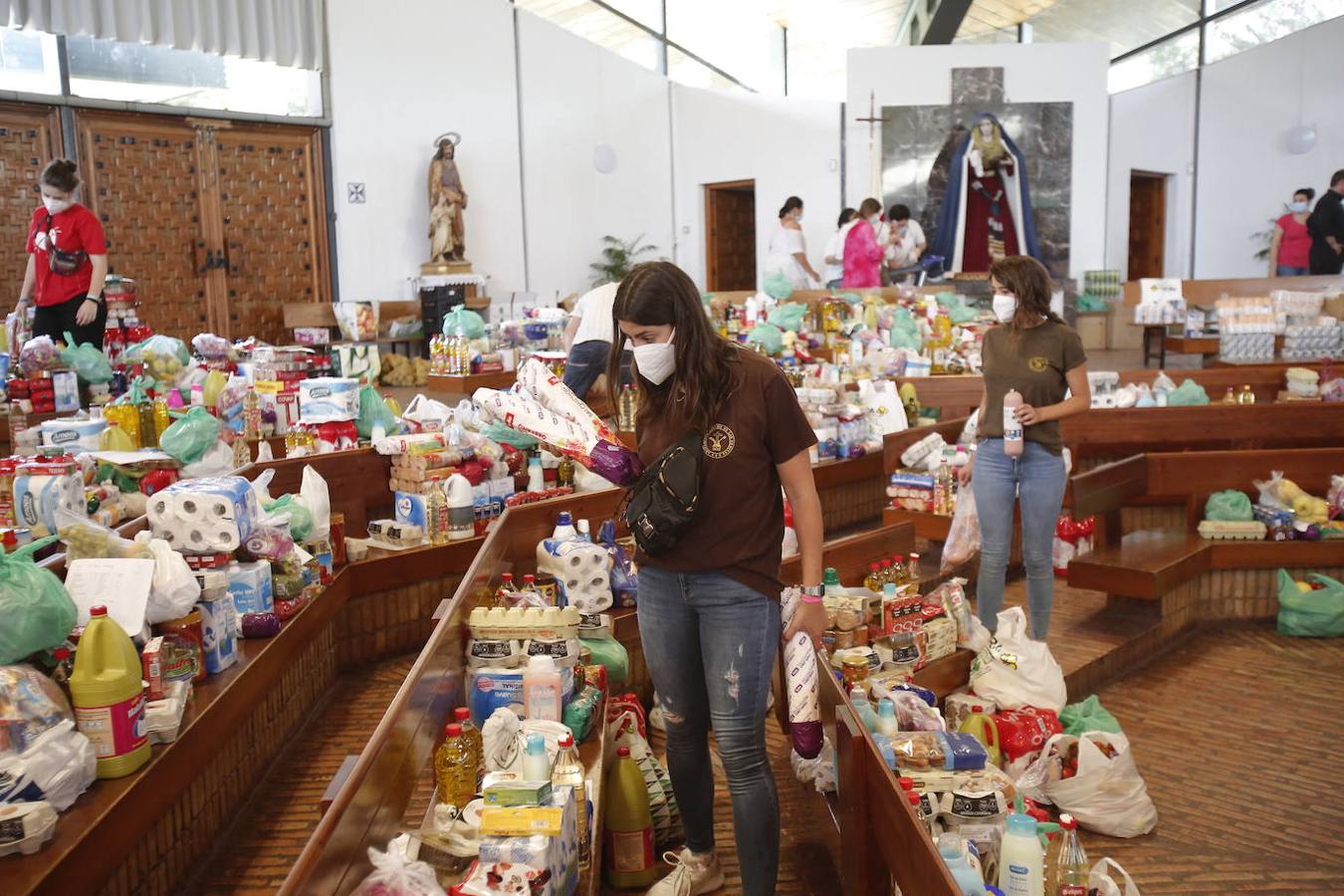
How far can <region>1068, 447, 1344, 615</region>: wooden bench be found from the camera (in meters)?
4.91

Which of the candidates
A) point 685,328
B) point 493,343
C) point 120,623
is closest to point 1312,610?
point 685,328

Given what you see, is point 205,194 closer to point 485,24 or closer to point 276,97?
point 276,97

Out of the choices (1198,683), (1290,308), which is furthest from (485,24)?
(1198,683)

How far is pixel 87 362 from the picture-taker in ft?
18.7

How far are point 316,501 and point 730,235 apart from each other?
13.0 m

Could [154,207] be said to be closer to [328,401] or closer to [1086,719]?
[328,401]

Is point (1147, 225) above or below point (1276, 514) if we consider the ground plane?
above

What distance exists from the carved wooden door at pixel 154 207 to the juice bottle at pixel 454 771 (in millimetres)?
9079

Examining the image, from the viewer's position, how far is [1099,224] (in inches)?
520

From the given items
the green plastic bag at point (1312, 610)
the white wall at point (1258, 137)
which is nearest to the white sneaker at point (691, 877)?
the green plastic bag at point (1312, 610)

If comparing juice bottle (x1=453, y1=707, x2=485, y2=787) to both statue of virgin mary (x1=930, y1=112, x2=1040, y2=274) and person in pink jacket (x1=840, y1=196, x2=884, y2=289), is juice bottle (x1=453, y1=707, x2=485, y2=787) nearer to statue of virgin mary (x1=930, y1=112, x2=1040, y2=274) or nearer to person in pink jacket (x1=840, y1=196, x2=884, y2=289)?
person in pink jacket (x1=840, y1=196, x2=884, y2=289)

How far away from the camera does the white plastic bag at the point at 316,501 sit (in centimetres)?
400

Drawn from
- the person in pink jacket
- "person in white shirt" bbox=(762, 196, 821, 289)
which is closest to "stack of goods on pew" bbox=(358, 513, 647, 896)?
the person in pink jacket

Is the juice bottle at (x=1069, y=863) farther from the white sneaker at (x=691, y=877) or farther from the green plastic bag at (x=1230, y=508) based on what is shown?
the green plastic bag at (x=1230, y=508)
